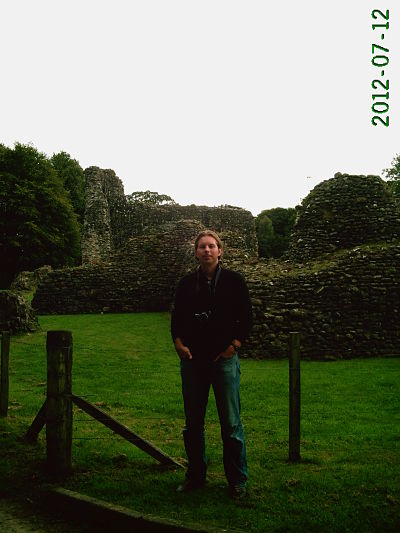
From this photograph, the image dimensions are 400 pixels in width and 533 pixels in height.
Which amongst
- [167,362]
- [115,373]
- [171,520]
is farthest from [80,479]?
[167,362]

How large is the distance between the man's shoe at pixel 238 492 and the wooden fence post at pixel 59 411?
179 cm

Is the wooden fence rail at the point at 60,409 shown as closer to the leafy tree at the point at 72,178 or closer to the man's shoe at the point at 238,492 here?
the man's shoe at the point at 238,492

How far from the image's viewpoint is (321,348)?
13531mm

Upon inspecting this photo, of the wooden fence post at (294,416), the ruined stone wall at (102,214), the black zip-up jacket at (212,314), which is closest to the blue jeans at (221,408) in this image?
the black zip-up jacket at (212,314)

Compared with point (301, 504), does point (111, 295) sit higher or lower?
higher

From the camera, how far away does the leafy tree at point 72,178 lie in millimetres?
55688

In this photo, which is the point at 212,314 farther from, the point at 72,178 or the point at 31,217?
the point at 72,178

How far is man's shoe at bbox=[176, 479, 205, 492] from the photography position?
16.2 ft

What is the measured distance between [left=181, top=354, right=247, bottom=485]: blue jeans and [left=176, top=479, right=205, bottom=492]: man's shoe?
0.10 ft

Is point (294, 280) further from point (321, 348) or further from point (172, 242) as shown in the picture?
point (172, 242)

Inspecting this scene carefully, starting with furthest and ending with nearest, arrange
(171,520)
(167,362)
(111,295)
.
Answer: (111,295)
(167,362)
(171,520)

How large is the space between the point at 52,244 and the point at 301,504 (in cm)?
4243

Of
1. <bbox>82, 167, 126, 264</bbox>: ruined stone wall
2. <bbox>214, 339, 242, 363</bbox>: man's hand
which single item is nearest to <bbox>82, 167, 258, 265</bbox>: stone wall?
<bbox>82, 167, 126, 264</bbox>: ruined stone wall

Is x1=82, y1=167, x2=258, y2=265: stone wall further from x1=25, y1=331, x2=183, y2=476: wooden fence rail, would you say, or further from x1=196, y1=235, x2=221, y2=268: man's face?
x1=196, y1=235, x2=221, y2=268: man's face
